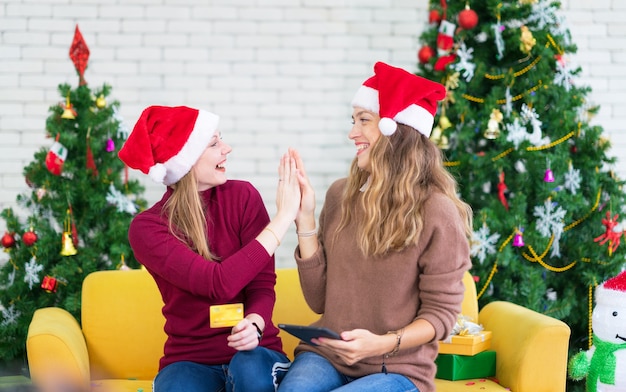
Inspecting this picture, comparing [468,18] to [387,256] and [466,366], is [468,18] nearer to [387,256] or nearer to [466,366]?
[466,366]

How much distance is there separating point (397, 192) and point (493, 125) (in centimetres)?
147

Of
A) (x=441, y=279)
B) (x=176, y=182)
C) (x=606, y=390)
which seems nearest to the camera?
(x=441, y=279)

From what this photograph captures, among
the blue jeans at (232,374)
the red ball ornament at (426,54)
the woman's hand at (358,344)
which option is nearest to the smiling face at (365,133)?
the woman's hand at (358,344)

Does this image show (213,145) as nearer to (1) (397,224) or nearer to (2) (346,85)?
(1) (397,224)

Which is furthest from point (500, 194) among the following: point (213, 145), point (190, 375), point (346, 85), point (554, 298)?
point (190, 375)

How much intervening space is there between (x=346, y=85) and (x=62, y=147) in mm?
1564

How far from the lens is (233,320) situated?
232 centimetres

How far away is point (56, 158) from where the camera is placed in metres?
3.70

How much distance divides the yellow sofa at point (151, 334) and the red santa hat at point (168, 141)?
74 centimetres

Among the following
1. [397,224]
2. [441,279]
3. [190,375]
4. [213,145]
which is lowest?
[190,375]

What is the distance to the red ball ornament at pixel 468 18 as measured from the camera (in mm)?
3727

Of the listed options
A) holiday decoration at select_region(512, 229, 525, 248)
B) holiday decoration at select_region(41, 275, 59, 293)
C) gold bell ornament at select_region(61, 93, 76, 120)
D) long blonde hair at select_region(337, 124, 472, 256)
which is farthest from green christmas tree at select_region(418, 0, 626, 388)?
holiday decoration at select_region(41, 275, 59, 293)

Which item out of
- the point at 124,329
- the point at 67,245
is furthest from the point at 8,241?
the point at 124,329

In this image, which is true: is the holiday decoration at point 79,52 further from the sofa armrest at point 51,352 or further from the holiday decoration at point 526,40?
the holiday decoration at point 526,40
